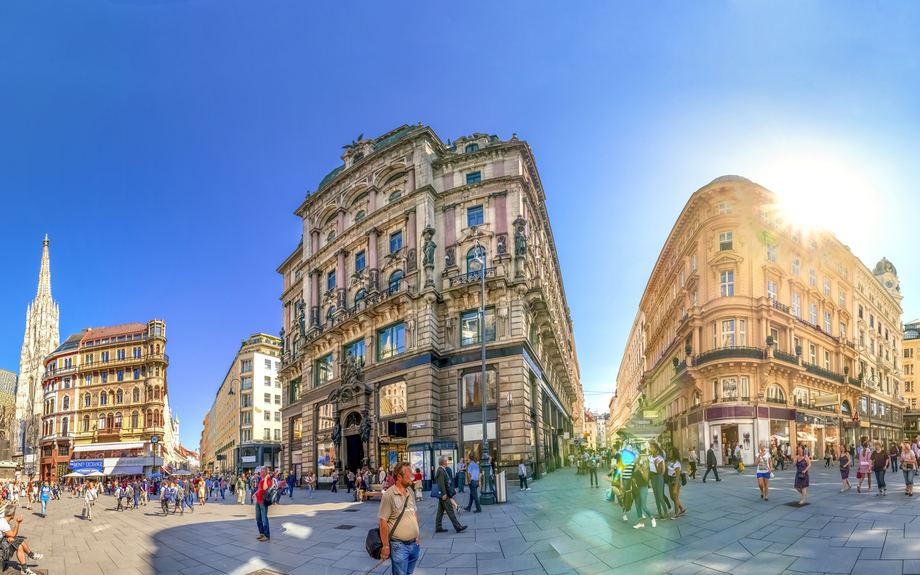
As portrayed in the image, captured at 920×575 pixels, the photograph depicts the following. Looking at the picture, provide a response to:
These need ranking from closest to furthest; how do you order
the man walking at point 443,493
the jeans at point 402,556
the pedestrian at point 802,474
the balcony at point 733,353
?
the jeans at point 402,556, the man walking at point 443,493, the pedestrian at point 802,474, the balcony at point 733,353

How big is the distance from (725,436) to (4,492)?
53.0 meters

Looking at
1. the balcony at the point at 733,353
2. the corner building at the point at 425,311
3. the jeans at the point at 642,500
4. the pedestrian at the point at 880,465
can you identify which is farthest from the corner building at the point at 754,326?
the jeans at the point at 642,500

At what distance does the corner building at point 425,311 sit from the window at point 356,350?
17cm

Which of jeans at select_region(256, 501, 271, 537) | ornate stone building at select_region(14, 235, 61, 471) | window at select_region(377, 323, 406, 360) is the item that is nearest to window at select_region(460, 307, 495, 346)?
window at select_region(377, 323, 406, 360)

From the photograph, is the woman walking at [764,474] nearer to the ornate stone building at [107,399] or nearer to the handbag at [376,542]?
the handbag at [376,542]

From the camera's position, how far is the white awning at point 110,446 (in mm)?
74688

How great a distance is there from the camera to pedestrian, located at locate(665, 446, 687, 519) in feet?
43.2

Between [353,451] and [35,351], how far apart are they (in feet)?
403

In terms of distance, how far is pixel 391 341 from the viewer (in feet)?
113

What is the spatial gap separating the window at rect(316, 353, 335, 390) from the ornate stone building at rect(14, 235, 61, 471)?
96744 millimetres

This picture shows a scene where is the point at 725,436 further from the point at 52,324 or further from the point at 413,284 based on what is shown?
the point at 52,324

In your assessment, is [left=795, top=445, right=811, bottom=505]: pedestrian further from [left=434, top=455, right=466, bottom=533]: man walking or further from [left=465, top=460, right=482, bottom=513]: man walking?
[left=434, top=455, right=466, bottom=533]: man walking

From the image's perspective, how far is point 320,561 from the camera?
1020cm

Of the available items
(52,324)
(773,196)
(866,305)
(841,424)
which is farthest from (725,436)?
(52,324)
